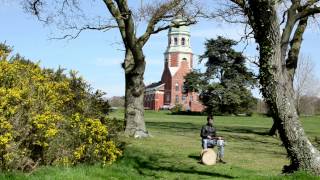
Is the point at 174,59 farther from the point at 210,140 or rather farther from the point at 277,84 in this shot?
the point at 277,84

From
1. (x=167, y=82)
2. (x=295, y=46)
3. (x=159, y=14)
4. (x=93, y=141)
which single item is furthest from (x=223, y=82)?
(x=93, y=141)

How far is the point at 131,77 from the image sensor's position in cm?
2348

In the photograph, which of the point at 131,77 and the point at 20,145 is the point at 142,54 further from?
the point at 20,145

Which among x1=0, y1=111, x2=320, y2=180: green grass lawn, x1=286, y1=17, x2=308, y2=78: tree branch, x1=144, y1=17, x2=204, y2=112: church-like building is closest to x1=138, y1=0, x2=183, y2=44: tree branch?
x1=0, y1=111, x2=320, y2=180: green grass lawn

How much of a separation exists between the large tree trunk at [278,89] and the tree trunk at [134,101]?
12.3 m

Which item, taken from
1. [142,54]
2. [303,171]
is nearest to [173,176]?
[303,171]

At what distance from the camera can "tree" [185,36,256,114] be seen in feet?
285

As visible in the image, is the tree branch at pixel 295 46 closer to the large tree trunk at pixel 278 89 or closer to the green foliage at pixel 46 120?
the green foliage at pixel 46 120

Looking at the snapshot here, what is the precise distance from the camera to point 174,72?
15375cm

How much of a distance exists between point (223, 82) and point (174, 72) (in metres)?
66.2

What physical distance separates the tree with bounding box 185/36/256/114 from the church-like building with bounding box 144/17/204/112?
4994 centimetres

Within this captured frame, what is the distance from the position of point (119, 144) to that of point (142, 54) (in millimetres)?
7909

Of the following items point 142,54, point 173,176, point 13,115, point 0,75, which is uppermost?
point 142,54

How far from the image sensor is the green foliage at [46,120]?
453 inches
